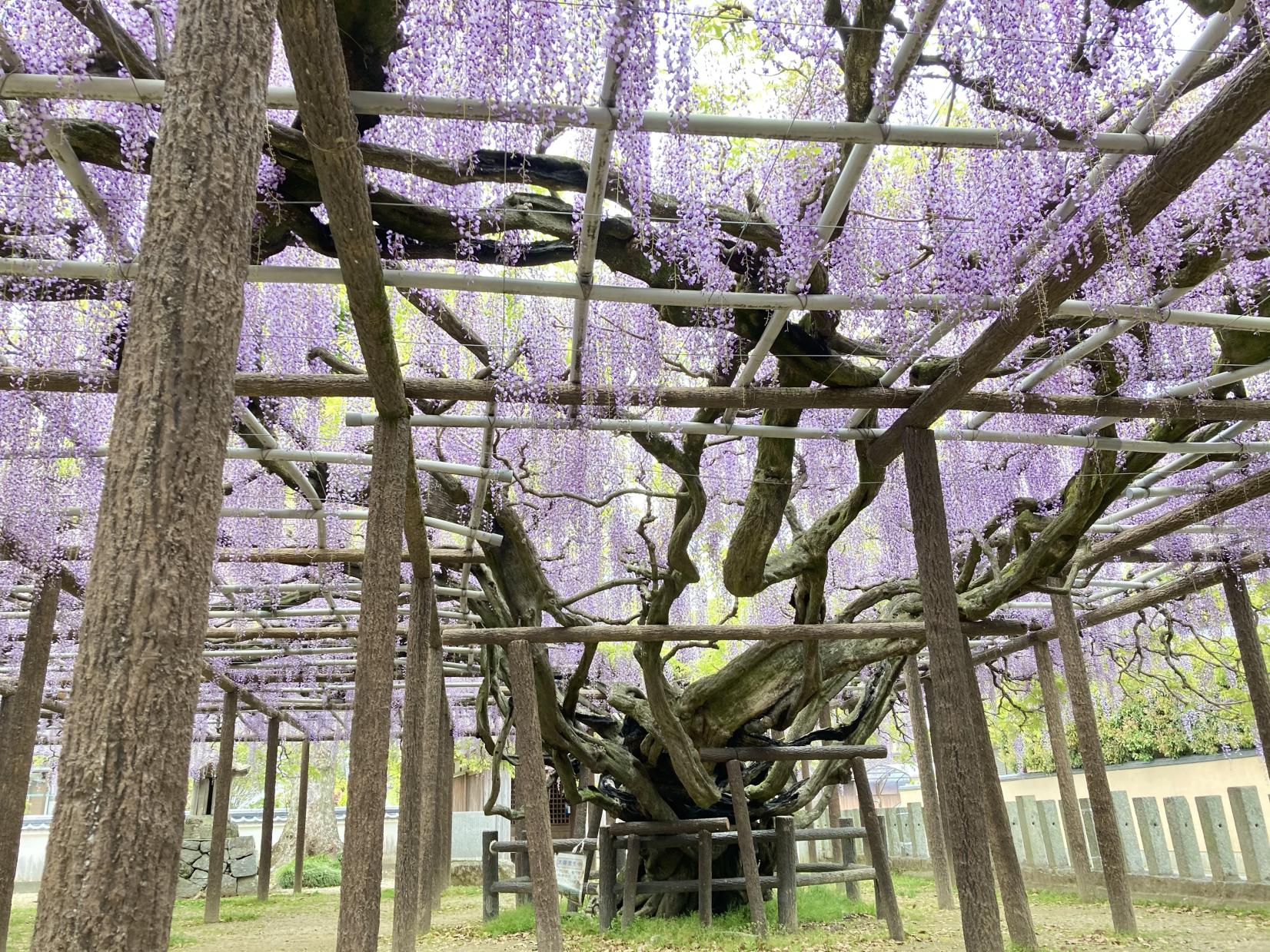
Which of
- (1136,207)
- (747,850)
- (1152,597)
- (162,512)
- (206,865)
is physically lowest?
(206,865)

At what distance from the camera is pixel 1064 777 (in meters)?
8.57

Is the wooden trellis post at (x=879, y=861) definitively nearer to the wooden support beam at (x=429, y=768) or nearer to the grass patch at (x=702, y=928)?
the grass patch at (x=702, y=928)

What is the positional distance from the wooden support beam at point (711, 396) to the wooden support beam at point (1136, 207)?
42 centimetres

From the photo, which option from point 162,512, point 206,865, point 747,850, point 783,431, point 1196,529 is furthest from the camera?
point 206,865

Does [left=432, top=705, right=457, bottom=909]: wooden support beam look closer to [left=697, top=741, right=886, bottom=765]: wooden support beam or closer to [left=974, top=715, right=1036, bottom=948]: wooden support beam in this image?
[left=697, top=741, right=886, bottom=765]: wooden support beam

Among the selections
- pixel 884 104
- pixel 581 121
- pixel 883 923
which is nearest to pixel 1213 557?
pixel 883 923

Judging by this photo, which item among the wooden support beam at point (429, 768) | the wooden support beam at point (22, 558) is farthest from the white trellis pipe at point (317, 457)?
the wooden support beam at point (429, 768)

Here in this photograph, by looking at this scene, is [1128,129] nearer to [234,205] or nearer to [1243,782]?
[234,205]

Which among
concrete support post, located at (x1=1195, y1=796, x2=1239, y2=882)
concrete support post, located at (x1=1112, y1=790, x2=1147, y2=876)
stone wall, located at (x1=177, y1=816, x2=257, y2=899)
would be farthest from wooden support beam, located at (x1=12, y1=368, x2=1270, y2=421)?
stone wall, located at (x1=177, y1=816, x2=257, y2=899)

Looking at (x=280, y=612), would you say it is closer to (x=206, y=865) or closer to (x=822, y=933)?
(x=822, y=933)

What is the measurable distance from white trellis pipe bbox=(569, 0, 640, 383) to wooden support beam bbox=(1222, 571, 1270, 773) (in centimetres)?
561

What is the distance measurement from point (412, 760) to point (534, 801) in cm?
88

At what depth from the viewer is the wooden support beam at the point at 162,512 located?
1.44 m

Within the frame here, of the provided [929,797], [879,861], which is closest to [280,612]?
[879,861]
